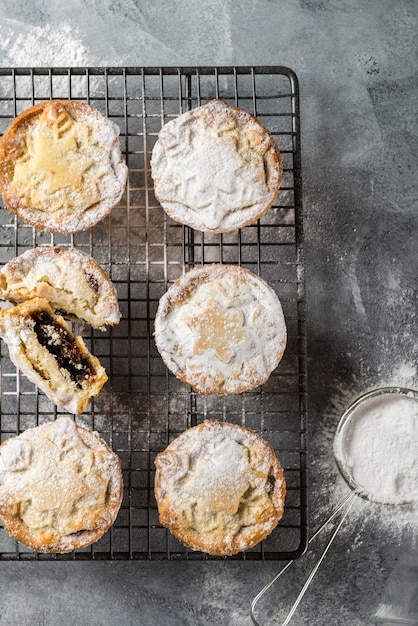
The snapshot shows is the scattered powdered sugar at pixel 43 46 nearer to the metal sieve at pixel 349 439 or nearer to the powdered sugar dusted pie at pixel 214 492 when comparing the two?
the powdered sugar dusted pie at pixel 214 492

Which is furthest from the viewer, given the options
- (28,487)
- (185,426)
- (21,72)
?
(185,426)

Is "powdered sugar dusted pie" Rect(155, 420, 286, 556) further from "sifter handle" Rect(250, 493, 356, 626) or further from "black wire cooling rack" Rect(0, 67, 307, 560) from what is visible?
"sifter handle" Rect(250, 493, 356, 626)

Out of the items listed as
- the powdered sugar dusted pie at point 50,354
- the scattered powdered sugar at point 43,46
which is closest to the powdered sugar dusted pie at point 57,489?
the powdered sugar dusted pie at point 50,354

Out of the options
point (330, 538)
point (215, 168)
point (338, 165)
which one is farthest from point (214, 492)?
point (338, 165)

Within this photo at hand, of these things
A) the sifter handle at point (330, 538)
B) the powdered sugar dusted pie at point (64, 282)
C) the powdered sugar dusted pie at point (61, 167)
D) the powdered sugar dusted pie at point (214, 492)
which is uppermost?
the powdered sugar dusted pie at point (61, 167)

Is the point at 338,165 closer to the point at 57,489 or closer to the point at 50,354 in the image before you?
the point at 50,354

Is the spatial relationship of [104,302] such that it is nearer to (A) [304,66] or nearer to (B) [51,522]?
(B) [51,522]

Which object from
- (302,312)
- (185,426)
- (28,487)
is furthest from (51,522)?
(302,312)
